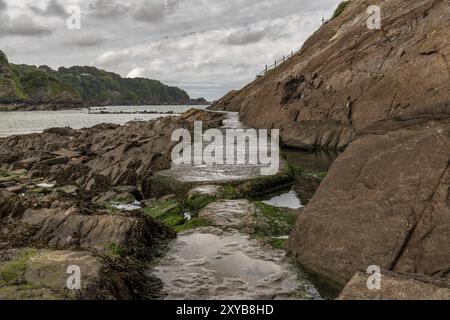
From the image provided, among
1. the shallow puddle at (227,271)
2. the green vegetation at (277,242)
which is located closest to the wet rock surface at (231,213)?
the shallow puddle at (227,271)

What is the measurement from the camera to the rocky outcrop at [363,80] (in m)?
30.0

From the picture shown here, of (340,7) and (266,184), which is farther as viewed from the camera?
(340,7)

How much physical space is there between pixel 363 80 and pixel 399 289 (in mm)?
32581

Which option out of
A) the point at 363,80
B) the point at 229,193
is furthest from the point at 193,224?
the point at 363,80

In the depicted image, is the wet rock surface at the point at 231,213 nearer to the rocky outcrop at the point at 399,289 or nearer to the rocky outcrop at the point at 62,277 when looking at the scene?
the rocky outcrop at the point at 62,277

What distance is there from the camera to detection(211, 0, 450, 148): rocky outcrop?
30.0 meters

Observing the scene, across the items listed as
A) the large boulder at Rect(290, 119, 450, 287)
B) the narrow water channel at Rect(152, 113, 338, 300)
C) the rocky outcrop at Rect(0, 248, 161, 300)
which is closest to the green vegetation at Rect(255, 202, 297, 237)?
the narrow water channel at Rect(152, 113, 338, 300)

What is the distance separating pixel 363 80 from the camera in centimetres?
3675

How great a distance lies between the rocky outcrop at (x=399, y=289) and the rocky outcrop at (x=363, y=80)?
847 inches

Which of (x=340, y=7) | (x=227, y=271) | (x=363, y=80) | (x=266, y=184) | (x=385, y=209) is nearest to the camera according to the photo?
(x=385, y=209)

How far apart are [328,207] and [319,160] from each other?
749 inches

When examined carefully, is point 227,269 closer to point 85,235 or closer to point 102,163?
point 85,235

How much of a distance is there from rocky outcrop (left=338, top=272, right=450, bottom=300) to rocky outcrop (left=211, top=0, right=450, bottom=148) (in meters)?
21.5
